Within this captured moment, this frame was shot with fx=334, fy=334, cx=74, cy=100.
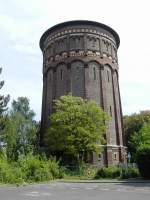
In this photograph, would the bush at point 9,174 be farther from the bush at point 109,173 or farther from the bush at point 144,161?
the bush at point 144,161

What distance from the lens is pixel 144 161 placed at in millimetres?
26203

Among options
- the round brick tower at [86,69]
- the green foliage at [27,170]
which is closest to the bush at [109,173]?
the green foliage at [27,170]

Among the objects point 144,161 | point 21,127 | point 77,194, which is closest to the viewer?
point 77,194

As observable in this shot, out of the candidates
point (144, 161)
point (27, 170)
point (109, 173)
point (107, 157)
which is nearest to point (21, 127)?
point (107, 157)

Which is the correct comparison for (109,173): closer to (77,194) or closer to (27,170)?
(27,170)

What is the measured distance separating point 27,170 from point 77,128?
13315 millimetres

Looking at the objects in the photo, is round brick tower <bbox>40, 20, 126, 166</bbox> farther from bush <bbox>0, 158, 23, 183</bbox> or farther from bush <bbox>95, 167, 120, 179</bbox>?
bush <bbox>0, 158, 23, 183</bbox>

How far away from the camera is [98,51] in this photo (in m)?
47.4

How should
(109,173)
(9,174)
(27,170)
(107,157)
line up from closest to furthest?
(9,174)
(27,170)
(109,173)
(107,157)

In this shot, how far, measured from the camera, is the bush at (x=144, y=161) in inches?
1025

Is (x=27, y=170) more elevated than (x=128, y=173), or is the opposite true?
(x=27, y=170)

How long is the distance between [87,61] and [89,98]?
530cm

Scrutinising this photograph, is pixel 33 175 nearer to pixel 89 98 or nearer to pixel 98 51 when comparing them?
pixel 89 98

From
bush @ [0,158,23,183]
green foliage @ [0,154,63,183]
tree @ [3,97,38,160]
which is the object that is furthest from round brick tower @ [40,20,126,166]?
bush @ [0,158,23,183]
